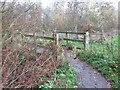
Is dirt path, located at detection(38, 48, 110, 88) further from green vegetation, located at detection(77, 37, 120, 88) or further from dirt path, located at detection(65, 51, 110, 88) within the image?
green vegetation, located at detection(77, 37, 120, 88)

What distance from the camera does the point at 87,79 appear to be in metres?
3.26

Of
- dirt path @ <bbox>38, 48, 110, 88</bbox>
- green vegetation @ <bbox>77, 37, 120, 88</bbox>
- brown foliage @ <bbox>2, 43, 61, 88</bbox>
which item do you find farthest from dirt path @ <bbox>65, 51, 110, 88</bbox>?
brown foliage @ <bbox>2, 43, 61, 88</bbox>

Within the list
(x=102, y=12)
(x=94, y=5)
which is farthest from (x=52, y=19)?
(x=102, y=12)

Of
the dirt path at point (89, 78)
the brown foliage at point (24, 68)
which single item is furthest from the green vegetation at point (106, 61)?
the brown foliage at point (24, 68)

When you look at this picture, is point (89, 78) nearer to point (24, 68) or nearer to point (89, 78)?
point (89, 78)

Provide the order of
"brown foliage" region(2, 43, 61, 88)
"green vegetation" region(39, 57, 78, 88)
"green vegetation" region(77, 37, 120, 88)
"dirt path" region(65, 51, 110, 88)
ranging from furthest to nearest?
1. "green vegetation" region(77, 37, 120, 88)
2. "dirt path" region(65, 51, 110, 88)
3. "green vegetation" region(39, 57, 78, 88)
4. "brown foliage" region(2, 43, 61, 88)

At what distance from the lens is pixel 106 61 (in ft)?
13.1

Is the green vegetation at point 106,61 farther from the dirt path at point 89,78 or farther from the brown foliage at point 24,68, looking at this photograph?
the brown foliage at point 24,68

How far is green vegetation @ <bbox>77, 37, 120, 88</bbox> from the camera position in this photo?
3258 millimetres

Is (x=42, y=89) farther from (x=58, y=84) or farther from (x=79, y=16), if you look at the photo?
(x=79, y=16)

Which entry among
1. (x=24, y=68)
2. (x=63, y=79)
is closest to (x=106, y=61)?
(x=63, y=79)

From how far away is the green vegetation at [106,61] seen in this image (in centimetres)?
326

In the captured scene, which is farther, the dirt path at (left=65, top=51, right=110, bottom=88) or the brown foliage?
the dirt path at (left=65, top=51, right=110, bottom=88)

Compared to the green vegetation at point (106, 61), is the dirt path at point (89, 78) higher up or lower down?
lower down
